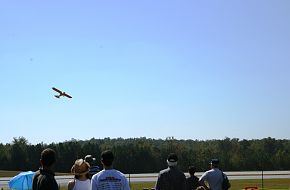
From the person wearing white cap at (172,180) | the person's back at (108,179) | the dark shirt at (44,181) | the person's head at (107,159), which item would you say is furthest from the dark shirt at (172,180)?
the dark shirt at (44,181)

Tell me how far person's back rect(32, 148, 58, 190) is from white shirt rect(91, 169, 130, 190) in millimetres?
508

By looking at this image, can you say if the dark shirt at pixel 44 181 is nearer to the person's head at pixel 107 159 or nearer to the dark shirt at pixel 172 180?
the person's head at pixel 107 159

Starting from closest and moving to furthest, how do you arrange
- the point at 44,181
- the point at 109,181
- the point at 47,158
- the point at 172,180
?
the point at 44,181
the point at 47,158
the point at 109,181
the point at 172,180

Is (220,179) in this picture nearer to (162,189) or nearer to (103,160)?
(162,189)

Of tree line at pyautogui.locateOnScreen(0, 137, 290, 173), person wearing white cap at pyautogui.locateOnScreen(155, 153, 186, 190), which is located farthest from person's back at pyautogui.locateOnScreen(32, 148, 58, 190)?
tree line at pyautogui.locateOnScreen(0, 137, 290, 173)

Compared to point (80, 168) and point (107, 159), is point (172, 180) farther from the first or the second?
point (107, 159)

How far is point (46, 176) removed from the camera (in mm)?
6609

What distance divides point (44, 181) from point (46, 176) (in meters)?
0.08

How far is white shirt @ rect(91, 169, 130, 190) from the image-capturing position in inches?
267

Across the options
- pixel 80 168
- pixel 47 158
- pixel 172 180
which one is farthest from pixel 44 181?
pixel 172 180

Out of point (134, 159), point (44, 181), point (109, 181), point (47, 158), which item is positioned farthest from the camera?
point (134, 159)

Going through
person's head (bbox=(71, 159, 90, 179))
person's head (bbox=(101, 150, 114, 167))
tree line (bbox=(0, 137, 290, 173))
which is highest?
tree line (bbox=(0, 137, 290, 173))

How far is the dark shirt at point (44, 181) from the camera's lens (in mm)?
6539

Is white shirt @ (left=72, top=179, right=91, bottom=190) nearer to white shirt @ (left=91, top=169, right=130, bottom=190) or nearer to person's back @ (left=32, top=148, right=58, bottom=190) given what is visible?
white shirt @ (left=91, top=169, right=130, bottom=190)
